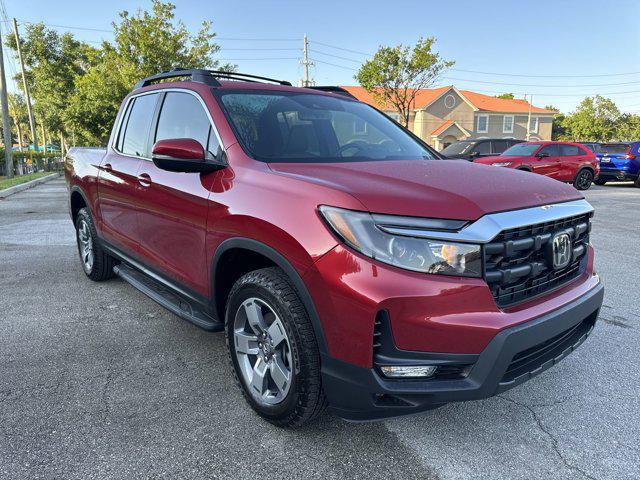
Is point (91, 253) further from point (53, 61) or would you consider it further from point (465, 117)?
point (465, 117)

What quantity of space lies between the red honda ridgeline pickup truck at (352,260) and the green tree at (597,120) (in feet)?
213

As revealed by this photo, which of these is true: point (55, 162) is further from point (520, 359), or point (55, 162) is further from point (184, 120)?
point (520, 359)

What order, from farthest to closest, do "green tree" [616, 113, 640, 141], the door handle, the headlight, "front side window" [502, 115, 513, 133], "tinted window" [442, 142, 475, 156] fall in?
"green tree" [616, 113, 640, 141] → "front side window" [502, 115, 513, 133] → "tinted window" [442, 142, 475, 156] → the door handle → the headlight

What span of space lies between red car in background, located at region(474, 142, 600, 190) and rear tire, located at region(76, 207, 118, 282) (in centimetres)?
1194

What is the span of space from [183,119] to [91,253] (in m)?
2.45

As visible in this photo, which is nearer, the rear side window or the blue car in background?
the rear side window

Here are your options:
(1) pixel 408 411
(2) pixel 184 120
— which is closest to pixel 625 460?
(1) pixel 408 411

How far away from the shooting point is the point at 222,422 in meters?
2.51

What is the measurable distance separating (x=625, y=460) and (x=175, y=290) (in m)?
2.70

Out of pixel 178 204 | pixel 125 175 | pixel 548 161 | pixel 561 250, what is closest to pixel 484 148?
pixel 548 161

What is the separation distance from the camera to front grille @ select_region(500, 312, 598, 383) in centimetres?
207

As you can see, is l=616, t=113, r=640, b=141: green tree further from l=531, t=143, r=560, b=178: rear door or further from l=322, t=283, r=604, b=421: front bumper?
l=322, t=283, r=604, b=421: front bumper

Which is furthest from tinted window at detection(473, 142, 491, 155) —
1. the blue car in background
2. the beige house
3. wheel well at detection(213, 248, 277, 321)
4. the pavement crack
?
the beige house

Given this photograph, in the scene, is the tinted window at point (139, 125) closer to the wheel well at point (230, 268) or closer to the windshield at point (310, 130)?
the windshield at point (310, 130)
